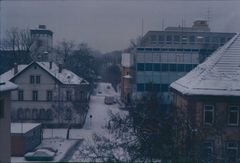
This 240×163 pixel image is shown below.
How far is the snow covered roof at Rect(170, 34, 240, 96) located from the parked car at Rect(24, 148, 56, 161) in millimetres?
1461

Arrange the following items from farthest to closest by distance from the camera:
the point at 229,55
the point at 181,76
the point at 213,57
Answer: the point at 213,57, the point at 229,55, the point at 181,76

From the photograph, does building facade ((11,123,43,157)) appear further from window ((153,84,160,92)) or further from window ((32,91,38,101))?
window ((153,84,160,92))

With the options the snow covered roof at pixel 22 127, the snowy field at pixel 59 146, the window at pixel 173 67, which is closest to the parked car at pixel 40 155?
the snowy field at pixel 59 146

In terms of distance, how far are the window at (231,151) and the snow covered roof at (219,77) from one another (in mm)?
691

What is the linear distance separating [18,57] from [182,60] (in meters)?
1.49

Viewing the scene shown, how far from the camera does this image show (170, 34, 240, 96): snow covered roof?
3.50m

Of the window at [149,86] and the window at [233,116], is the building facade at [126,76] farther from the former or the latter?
the window at [233,116]

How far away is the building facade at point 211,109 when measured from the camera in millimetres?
2486

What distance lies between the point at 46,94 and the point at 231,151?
147cm

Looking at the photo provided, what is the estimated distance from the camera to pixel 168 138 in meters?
2.39

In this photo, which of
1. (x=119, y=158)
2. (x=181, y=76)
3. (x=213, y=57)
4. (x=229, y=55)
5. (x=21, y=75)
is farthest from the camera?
(x=213, y=57)

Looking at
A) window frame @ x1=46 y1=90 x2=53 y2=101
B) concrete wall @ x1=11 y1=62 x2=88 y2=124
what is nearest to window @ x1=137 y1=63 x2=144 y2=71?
concrete wall @ x1=11 y1=62 x2=88 y2=124

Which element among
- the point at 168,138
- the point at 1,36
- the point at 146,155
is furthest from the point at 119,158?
the point at 1,36

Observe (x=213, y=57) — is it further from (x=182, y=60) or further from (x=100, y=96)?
(x=100, y=96)
